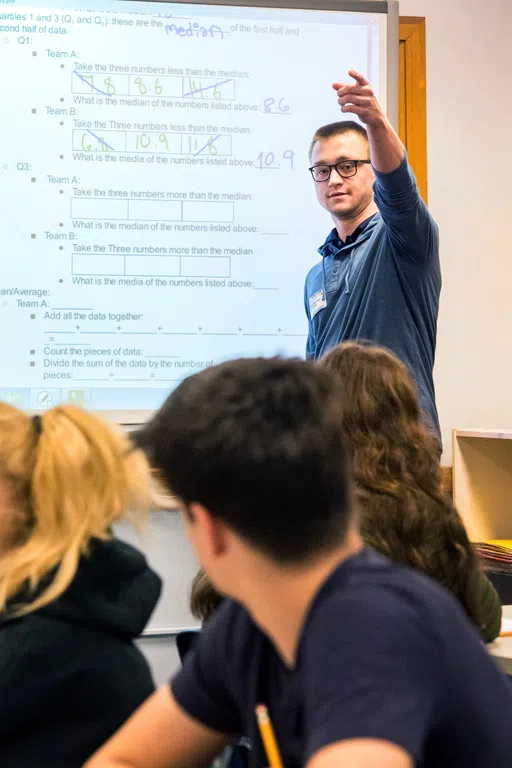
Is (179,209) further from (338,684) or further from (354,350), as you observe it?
(338,684)

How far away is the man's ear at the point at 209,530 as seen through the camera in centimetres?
69

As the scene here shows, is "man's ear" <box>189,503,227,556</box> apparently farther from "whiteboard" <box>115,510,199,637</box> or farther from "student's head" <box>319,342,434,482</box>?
"whiteboard" <box>115,510,199,637</box>

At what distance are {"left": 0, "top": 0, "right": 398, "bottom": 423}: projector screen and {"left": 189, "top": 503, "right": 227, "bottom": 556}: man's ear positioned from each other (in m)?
2.00

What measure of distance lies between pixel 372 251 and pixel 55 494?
1.44m

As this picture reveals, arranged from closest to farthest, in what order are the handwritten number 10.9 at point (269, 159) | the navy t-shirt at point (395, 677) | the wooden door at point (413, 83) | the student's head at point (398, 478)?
the navy t-shirt at point (395, 677) < the student's head at point (398, 478) < the handwritten number 10.9 at point (269, 159) < the wooden door at point (413, 83)

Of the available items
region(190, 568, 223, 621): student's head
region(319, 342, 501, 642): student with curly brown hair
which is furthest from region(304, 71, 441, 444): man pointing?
region(190, 568, 223, 621): student's head

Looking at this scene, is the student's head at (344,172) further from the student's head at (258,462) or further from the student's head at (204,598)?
the student's head at (258,462)

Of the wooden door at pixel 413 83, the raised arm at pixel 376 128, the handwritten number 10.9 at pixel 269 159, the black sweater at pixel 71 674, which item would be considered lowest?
the black sweater at pixel 71 674

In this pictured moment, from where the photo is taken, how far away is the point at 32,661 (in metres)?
1.01

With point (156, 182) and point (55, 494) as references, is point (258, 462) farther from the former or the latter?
point (156, 182)

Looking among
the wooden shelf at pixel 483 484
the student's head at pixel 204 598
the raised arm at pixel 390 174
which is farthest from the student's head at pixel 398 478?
the wooden shelf at pixel 483 484

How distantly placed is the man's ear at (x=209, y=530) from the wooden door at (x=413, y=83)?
2.50 m

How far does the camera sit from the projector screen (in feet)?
8.77

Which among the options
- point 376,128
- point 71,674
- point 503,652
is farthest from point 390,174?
point 71,674
